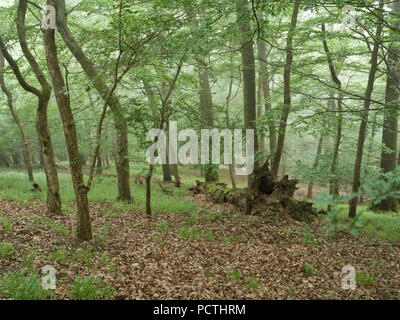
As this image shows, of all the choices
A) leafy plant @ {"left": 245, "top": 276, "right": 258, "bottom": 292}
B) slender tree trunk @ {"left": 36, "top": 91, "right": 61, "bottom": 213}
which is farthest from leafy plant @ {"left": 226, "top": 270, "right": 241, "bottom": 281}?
slender tree trunk @ {"left": 36, "top": 91, "right": 61, "bottom": 213}

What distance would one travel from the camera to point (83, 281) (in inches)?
178

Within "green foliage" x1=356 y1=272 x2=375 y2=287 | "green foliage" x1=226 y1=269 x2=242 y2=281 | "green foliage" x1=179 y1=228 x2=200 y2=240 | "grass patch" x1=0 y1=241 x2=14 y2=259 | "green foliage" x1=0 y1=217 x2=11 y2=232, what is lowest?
"green foliage" x1=356 y1=272 x2=375 y2=287

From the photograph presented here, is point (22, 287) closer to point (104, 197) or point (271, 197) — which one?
point (104, 197)

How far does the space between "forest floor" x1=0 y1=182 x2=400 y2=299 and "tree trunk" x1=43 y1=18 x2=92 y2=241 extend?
1.79 feet

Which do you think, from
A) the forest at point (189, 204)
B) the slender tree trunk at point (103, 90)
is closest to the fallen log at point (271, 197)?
the forest at point (189, 204)

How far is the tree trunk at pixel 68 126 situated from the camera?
5559mm

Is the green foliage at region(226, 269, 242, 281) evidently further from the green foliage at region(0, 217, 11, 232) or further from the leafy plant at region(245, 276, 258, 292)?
the green foliage at region(0, 217, 11, 232)

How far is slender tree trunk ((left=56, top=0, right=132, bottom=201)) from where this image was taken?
7293 millimetres

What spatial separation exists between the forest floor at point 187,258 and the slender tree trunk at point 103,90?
1904 millimetres

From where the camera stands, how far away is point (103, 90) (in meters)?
6.77

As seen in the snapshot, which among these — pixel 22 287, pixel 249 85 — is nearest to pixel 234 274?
pixel 22 287

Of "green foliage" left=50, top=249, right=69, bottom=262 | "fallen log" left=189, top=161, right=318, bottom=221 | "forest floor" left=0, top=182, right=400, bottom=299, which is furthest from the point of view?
"fallen log" left=189, top=161, right=318, bottom=221

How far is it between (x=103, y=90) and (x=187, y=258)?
4.62 metres
